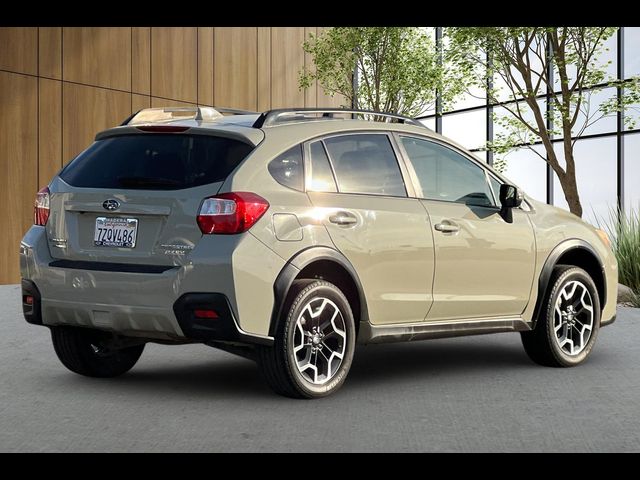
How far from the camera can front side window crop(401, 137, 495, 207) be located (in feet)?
25.9

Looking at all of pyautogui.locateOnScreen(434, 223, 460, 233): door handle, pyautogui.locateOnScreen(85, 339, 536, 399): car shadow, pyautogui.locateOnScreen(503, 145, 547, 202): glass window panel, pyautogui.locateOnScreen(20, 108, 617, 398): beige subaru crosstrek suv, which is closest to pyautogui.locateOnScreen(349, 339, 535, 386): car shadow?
pyautogui.locateOnScreen(85, 339, 536, 399): car shadow

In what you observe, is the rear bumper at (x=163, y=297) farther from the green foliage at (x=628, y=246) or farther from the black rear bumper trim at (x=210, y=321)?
the green foliage at (x=628, y=246)

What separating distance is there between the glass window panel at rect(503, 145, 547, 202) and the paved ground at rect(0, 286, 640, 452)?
2113 cm

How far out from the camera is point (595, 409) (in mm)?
6773

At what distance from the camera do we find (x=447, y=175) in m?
8.01

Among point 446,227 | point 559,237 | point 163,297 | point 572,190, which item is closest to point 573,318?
point 559,237

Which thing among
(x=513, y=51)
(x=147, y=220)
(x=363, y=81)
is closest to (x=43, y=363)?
(x=147, y=220)

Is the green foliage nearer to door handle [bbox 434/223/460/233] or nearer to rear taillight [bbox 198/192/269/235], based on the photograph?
door handle [bbox 434/223/460/233]

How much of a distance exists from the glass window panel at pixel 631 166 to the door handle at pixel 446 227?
20.1m

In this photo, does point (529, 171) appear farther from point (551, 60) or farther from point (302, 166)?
point (302, 166)

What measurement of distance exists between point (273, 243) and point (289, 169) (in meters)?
0.60

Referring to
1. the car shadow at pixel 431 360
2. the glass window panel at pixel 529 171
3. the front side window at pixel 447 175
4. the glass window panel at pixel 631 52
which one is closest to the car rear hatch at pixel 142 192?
the front side window at pixel 447 175

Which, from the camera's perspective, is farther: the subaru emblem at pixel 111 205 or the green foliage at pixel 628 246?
the green foliage at pixel 628 246

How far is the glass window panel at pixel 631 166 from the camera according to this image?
2700cm
